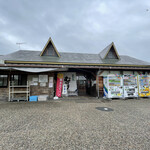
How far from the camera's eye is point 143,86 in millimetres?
7246

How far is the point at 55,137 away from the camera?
222cm

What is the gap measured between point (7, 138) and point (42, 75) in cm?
532

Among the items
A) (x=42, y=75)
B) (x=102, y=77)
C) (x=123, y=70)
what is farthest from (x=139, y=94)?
(x=42, y=75)

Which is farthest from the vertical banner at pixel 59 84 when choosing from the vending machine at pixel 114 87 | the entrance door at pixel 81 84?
the vending machine at pixel 114 87

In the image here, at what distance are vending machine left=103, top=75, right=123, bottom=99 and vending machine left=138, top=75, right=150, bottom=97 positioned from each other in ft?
5.59

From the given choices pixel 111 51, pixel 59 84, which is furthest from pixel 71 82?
pixel 111 51

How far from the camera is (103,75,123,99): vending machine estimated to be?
Result: 6.79 metres

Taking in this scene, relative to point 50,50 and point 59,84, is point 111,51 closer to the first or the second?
point 50,50

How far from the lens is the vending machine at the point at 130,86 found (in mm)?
6955

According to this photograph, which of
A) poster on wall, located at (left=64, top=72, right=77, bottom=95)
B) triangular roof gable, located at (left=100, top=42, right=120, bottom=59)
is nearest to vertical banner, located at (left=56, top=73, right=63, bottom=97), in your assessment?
poster on wall, located at (left=64, top=72, right=77, bottom=95)

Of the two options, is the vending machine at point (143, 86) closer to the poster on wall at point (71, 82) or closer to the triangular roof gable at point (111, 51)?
the triangular roof gable at point (111, 51)

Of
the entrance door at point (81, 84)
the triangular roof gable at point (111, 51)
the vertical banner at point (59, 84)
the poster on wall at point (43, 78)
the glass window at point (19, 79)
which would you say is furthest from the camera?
the triangular roof gable at point (111, 51)

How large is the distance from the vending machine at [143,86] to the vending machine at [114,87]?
5.59 feet

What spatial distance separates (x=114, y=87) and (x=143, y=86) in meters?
2.62
